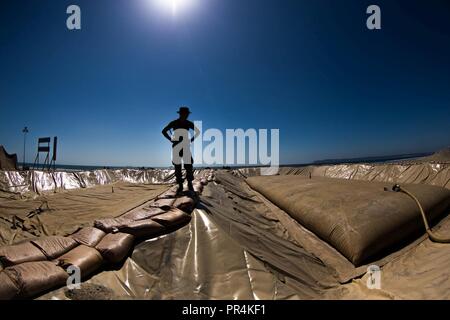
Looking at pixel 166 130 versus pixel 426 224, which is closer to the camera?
pixel 426 224

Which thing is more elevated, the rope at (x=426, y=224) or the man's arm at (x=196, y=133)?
the man's arm at (x=196, y=133)

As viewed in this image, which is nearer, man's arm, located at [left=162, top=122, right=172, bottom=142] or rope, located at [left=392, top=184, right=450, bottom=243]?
rope, located at [left=392, top=184, right=450, bottom=243]

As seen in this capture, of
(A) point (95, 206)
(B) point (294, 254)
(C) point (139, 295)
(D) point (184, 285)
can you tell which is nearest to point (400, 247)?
(B) point (294, 254)

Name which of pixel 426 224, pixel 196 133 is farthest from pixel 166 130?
pixel 426 224

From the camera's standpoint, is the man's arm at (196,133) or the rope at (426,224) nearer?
the rope at (426,224)

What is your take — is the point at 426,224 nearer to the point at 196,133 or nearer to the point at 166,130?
the point at 196,133

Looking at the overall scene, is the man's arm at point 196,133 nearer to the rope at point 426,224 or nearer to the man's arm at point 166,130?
the man's arm at point 166,130

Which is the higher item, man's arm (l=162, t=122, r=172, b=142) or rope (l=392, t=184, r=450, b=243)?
man's arm (l=162, t=122, r=172, b=142)

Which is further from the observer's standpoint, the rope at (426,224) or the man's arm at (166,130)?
the man's arm at (166,130)

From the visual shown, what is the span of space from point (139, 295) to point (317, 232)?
278 centimetres

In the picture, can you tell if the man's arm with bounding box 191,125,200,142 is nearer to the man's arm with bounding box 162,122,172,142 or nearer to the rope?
the man's arm with bounding box 162,122,172,142

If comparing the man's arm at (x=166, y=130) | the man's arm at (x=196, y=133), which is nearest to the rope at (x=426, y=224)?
the man's arm at (x=196, y=133)

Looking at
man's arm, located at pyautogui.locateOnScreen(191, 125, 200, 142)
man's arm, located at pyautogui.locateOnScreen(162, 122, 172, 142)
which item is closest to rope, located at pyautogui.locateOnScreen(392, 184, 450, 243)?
man's arm, located at pyautogui.locateOnScreen(191, 125, 200, 142)
